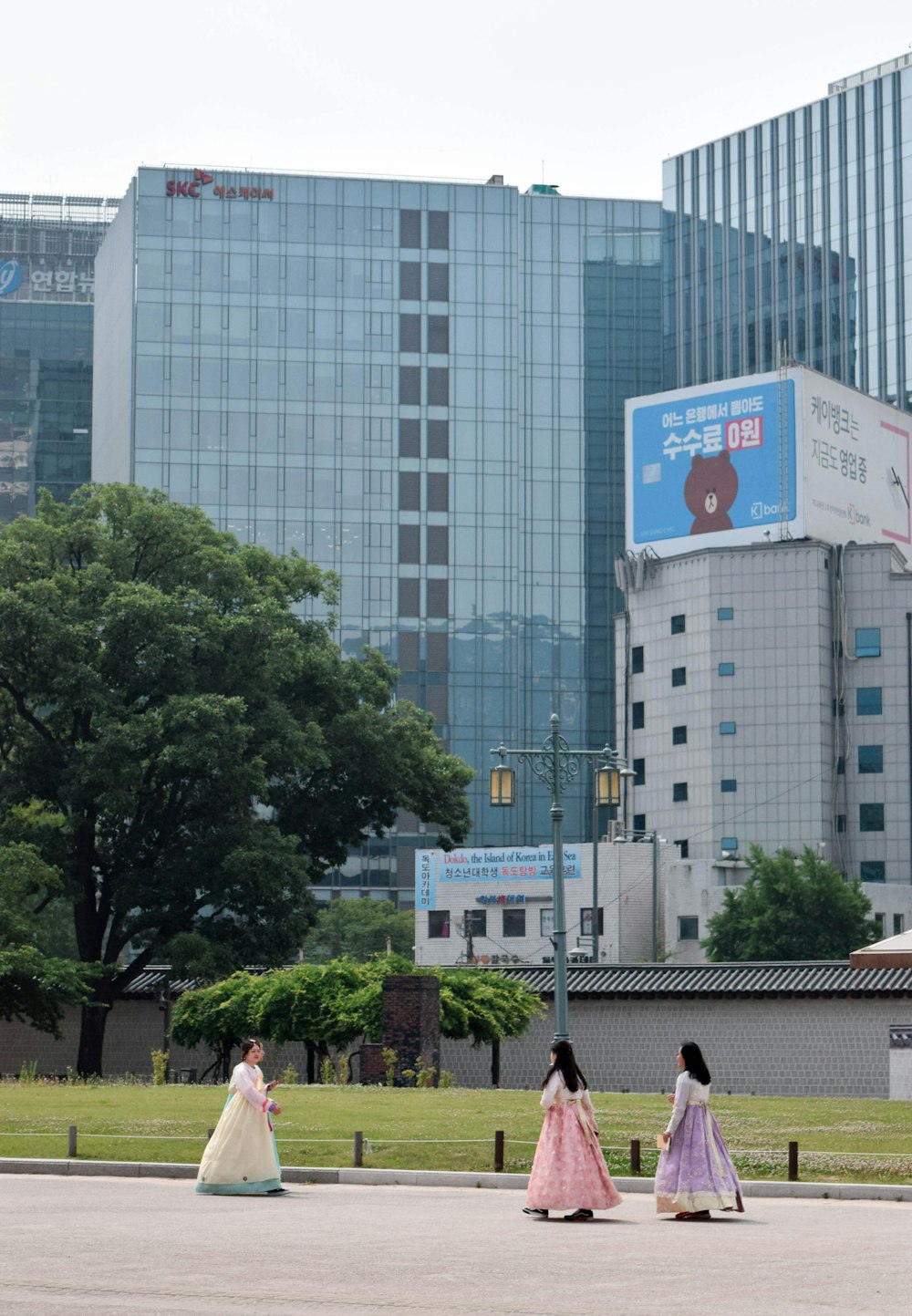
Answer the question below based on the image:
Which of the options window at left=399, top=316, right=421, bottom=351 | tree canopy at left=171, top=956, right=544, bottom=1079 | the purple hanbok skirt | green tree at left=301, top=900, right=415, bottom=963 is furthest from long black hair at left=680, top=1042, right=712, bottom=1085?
window at left=399, top=316, right=421, bottom=351

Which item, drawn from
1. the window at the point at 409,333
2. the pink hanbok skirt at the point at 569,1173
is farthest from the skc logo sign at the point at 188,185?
the pink hanbok skirt at the point at 569,1173

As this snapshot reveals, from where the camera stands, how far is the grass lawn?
24.3 metres

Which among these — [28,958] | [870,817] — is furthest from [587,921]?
[28,958]

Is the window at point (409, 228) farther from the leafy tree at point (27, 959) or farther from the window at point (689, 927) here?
the leafy tree at point (27, 959)

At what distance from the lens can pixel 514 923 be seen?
105 m

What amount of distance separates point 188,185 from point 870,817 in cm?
6864

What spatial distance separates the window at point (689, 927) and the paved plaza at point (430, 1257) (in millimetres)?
79355

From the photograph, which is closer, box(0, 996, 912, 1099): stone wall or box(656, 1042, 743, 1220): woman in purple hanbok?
box(656, 1042, 743, 1220): woman in purple hanbok

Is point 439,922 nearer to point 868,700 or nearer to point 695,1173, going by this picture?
point 868,700

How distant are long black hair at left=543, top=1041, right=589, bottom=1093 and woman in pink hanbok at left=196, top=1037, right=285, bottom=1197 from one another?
319 cm

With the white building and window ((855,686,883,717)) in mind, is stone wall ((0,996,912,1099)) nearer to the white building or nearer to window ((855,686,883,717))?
the white building

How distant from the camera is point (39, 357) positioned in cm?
16962

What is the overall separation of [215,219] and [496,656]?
36857 millimetres

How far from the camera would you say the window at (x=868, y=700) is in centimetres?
11100
